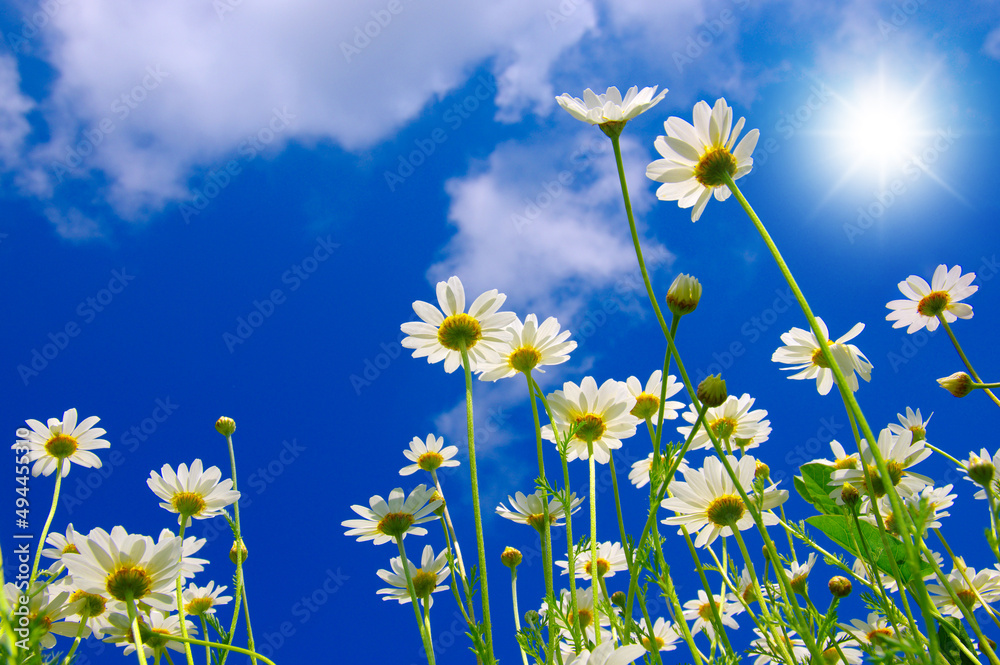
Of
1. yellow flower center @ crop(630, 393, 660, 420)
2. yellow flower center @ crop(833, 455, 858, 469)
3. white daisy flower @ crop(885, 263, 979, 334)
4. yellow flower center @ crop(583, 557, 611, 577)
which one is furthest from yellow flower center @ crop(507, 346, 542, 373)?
white daisy flower @ crop(885, 263, 979, 334)

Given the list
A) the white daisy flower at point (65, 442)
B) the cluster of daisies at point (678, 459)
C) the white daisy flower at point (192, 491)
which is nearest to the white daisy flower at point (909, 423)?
the cluster of daisies at point (678, 459)

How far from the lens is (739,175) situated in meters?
1.42

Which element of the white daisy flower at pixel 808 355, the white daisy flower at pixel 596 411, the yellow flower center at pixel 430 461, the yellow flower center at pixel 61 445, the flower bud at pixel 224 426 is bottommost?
the white daisy flower at pixel 596 411

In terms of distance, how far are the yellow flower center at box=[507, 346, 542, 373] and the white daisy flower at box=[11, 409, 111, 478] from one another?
1827 millimetres

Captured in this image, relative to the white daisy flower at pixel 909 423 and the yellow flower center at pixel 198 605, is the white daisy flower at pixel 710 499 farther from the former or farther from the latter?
the yellow flower center at pixel 198 605

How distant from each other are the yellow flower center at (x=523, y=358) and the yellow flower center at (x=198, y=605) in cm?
136

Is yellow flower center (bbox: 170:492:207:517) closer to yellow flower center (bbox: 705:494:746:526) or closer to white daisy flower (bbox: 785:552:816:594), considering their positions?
yellow flower center (bbox: 705:494:746:526)

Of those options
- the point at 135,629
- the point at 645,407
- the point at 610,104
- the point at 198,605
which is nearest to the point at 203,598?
the point at 198,605

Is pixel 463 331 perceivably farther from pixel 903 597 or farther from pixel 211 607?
pixel 211 607

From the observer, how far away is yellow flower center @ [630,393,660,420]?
6.12 ft

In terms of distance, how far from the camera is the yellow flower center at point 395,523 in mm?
1740

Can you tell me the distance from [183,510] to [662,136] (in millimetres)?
1713

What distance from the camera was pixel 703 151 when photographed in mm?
1406

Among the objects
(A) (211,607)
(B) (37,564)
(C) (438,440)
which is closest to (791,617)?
(C) (438,440)
